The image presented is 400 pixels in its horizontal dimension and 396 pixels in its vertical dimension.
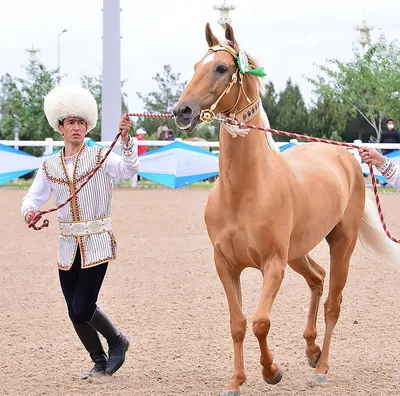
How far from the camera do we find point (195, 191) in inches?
766

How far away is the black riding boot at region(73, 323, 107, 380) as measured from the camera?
560cm

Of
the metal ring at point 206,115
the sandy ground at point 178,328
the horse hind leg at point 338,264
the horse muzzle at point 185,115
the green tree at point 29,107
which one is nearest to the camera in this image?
the horse muzzle at point 185,115

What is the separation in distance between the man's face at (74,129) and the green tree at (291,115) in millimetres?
29546

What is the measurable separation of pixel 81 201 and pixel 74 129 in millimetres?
436

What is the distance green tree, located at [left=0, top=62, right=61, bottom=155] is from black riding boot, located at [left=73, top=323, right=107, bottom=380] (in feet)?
81.5

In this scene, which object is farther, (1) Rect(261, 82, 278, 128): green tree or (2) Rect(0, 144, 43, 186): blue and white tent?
(1) Rect(261, 82, 278, 128): green tree

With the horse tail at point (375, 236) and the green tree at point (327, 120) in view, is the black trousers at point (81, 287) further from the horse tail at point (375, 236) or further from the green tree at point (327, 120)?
the green tree at point (327, 120)

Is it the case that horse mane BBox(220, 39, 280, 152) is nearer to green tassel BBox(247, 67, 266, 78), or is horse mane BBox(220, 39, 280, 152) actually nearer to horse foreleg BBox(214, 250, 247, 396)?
green tassel BBox(247, 67, 266, 78)

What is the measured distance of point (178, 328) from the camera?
683cm

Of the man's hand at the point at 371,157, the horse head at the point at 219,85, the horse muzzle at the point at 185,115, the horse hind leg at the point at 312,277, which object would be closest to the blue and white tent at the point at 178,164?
the horse hind leg at the point at 312,277

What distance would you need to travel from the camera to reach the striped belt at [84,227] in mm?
5445

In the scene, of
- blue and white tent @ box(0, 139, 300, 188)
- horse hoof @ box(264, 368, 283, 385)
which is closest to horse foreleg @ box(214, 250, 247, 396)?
horse hoof @ box(264, 368, 283, 385)

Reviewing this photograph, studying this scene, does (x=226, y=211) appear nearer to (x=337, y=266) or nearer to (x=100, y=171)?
(x=100, y=171)

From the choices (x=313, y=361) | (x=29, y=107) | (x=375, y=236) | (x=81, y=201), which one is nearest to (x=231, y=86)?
(x=81, y=201)
